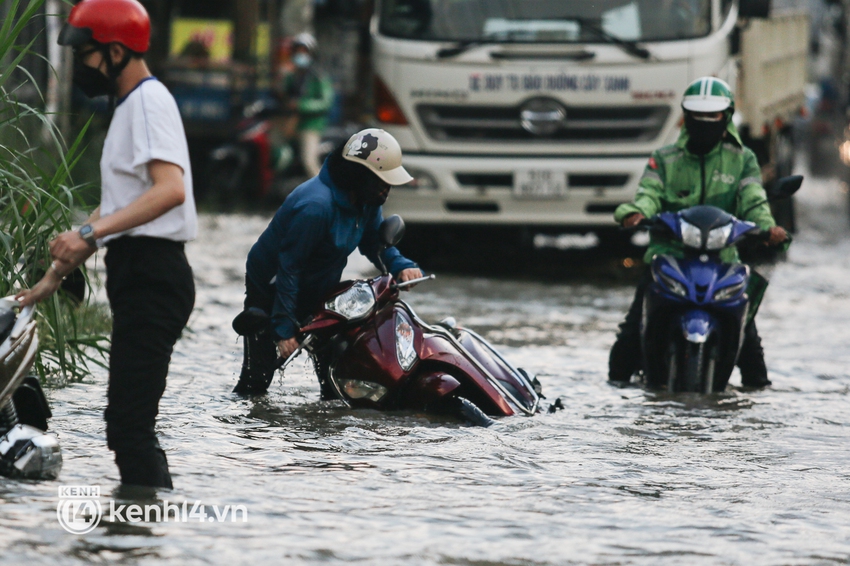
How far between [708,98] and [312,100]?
39.4 feet

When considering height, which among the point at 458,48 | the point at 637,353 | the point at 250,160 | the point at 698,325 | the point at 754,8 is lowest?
the point at 250,160

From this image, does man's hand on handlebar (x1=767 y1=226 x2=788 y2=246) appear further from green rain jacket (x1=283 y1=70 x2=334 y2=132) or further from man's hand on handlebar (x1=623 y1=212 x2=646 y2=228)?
green rain jacket (x1=283 y1=70 x2=334 y2=132)

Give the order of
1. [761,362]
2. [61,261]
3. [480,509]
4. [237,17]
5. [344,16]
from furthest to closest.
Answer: [237,17] → [344,16] → [761,362] → [480,509] → [61,261]

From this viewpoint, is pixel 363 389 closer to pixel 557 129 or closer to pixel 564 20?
pixel 557 129

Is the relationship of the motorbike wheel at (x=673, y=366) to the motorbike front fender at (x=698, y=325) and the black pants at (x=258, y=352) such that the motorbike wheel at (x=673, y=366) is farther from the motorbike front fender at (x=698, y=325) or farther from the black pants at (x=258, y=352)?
the black pants at (x=258, y=352)

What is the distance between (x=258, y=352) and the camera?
23.4 ft

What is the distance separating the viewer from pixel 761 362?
8266 millimetres

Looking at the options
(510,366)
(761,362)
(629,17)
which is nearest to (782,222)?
(629,17)

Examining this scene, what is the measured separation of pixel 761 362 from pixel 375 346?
2.57 m

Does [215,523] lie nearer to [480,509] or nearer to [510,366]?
[480,509]

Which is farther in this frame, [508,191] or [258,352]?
[508,191]

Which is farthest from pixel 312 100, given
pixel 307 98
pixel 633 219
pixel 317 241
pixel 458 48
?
pixel 317 241

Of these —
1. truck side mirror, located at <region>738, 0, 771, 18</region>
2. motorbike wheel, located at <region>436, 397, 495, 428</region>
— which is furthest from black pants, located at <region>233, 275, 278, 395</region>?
truck side mirror, located at <region>738, 0, 771, 18</region>

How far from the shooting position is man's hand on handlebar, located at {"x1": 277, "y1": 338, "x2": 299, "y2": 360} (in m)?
6.51
